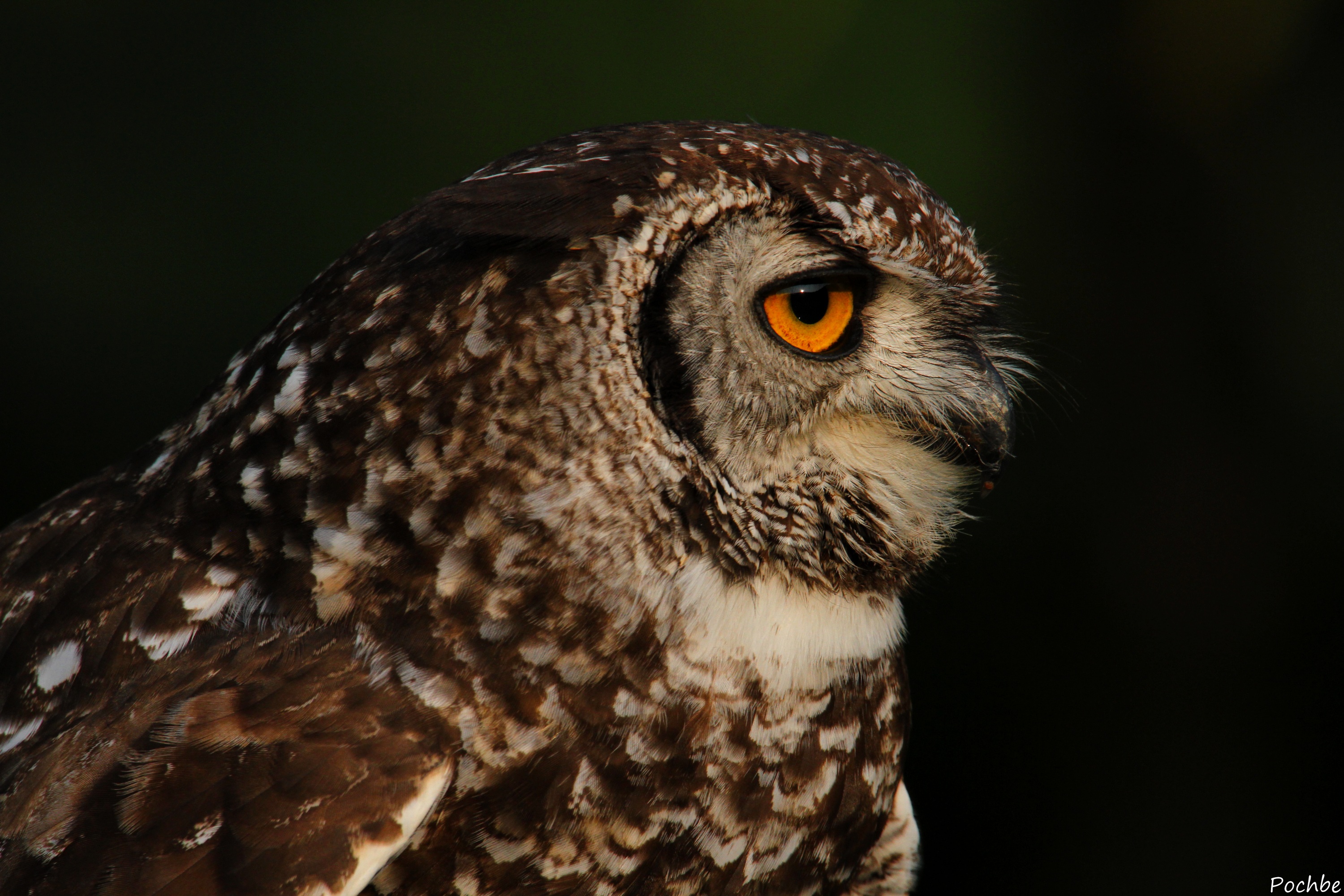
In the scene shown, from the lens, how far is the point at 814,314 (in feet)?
4.49

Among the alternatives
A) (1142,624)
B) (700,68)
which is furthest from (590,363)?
(1142,624)

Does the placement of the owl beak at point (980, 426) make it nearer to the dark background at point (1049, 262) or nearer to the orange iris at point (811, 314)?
the orange iris at point (811, 314)

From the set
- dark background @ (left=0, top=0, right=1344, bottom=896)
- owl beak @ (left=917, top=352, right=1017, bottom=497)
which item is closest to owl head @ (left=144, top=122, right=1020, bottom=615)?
owl beak @ (left=917, top=352, right=1017, bottom=497)

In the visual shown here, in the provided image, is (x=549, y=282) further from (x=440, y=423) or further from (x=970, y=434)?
(x=970, y=434)

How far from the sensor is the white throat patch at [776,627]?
1.29 meters

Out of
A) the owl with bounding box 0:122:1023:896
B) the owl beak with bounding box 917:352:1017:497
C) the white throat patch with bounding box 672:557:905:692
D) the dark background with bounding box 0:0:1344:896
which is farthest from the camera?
the dark background with bounding box 0:0:1344:896

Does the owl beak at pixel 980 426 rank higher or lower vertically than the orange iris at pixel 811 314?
lower

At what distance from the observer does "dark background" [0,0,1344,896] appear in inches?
132

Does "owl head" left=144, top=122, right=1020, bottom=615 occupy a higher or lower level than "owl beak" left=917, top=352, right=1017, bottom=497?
higher

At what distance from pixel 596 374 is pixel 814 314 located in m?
0.32

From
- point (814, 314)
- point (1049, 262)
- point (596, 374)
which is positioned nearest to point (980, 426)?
point (814, 314)
